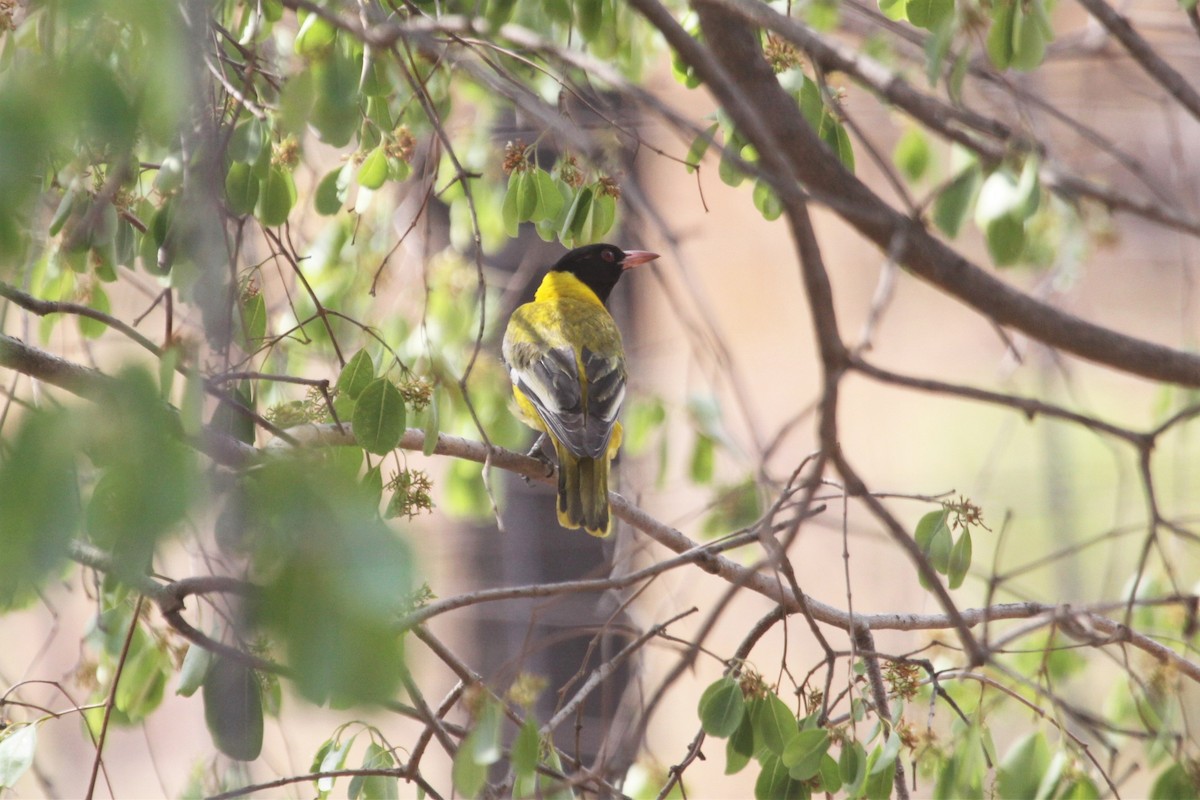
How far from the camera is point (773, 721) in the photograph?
7.55 ft

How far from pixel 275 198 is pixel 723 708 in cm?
135

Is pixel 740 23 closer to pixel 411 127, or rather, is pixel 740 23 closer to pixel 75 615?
pixel 411 127

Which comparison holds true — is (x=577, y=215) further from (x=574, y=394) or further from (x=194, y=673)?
(x=574, y=394)

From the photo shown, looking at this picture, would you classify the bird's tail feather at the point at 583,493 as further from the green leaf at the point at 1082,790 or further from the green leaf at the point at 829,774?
the green leaf at the point at 1082,790

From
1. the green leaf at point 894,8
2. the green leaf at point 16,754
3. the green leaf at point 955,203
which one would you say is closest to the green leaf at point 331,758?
the green leaf at point 16,754

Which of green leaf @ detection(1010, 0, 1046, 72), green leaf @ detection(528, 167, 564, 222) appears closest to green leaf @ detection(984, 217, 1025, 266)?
green leaf @ detection(1010, 0, 1046, 72)

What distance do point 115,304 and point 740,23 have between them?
2.61 m

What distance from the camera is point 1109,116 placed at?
802 centimetres

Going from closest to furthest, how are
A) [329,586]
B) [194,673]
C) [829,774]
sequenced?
[329,586]
[829,774]
[194,673]

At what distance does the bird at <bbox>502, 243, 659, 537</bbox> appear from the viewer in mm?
3668

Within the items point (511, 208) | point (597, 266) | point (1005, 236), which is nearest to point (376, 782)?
point (511, 208)

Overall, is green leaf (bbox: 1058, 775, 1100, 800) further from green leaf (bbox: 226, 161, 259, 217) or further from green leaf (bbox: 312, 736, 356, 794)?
green leaf (bbox: 226, 161, 259, 217)

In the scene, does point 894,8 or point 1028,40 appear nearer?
point 1028,40

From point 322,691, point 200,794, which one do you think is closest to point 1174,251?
point 200,794
